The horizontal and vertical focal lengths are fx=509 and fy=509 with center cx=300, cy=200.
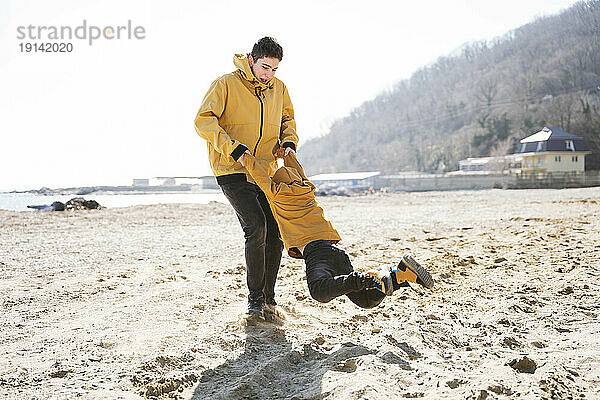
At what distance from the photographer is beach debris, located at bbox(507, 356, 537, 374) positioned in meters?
2.44

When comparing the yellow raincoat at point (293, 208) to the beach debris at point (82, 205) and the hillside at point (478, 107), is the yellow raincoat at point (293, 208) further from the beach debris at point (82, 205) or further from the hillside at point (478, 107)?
the beach debris at point (82, 205)

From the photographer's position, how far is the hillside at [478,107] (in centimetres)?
4878

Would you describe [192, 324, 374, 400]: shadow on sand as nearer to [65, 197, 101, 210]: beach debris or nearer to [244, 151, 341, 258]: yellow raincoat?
[244, 151, 341, 258]: yellow raincoat

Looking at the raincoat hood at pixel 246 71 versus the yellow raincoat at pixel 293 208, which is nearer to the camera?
the yellow raincoat at pixel 293 208

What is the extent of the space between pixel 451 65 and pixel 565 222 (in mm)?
130236

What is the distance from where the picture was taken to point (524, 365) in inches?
96.8

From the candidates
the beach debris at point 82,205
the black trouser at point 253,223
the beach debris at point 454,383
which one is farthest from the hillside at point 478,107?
the beach debris at point 82,205

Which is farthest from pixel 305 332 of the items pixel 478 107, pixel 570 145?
pixel 478 107

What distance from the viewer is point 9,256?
691cm

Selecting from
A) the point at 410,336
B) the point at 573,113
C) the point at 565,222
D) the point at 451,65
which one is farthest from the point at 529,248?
the point at 451,65

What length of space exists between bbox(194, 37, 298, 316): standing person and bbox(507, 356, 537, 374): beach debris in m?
1.74

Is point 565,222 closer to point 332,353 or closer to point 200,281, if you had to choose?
point 200,281

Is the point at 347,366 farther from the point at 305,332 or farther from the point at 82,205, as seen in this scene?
the point at 82,205

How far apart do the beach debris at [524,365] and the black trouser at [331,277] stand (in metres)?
0.78
